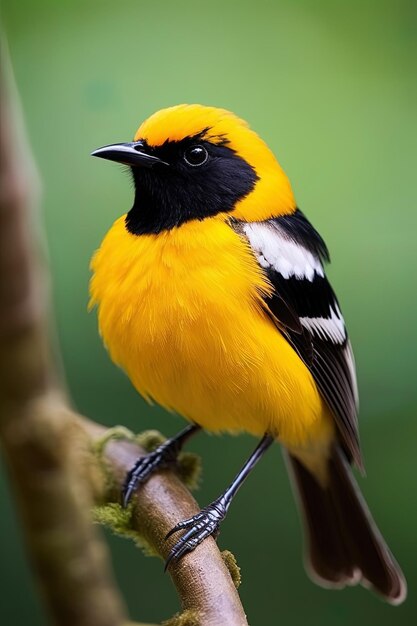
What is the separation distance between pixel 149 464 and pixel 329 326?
70 cm

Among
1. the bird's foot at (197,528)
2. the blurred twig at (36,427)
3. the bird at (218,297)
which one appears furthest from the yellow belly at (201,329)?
the blurred twig at (36,427)

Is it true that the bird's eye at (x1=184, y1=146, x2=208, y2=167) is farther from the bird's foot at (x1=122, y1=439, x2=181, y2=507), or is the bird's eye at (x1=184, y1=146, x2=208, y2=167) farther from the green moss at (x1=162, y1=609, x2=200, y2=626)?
the green moss at (x1=162, y1=609, x2=200, y2=626)

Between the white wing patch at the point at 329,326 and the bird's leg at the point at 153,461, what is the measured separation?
22.3 inches

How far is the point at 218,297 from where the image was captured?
227cm

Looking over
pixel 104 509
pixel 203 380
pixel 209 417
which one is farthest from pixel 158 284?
pixel 104 509

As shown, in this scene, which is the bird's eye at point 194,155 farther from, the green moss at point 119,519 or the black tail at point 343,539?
the black tail at point 343,539

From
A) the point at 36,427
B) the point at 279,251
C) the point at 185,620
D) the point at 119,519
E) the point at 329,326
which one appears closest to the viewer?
the point at 36,427

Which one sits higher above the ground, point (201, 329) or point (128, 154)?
point (128, 154)

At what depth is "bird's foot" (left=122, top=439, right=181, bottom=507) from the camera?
2.40 meters

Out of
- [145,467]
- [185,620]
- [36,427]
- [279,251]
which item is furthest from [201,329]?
[36,427]

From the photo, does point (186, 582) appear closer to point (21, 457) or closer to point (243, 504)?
point (21, 457)

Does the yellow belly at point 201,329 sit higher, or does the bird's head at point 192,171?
the bird's head at point 192,171

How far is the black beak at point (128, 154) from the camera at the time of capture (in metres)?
2.40

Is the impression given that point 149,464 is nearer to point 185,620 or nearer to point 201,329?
point 201,329
